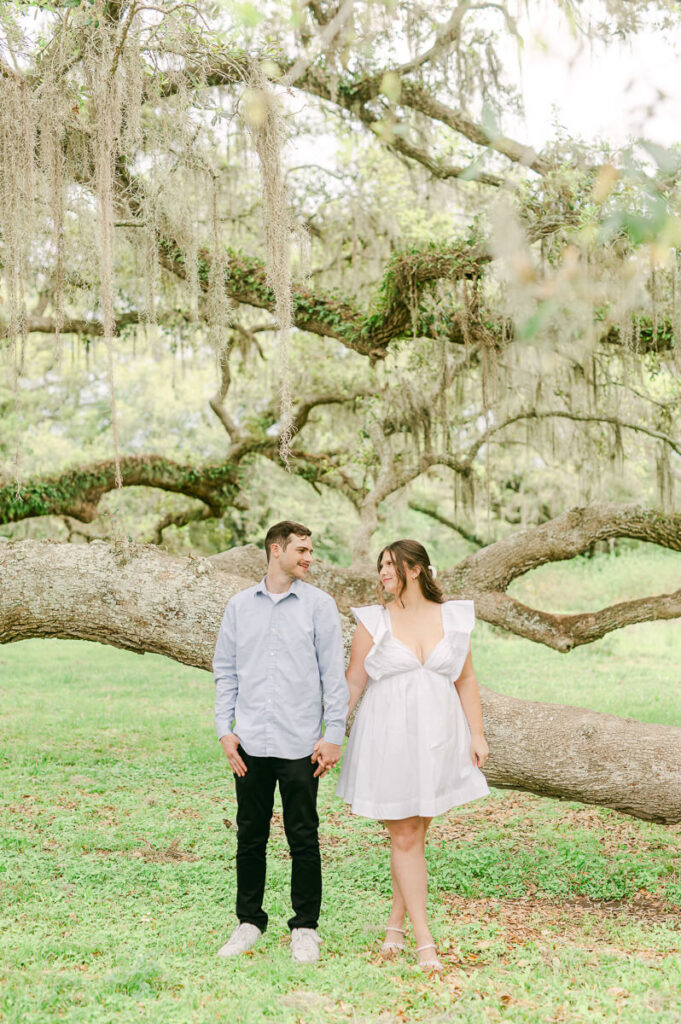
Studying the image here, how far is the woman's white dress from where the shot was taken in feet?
10.4

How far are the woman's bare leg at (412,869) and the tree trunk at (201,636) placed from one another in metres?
1.13

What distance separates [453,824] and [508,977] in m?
2.54

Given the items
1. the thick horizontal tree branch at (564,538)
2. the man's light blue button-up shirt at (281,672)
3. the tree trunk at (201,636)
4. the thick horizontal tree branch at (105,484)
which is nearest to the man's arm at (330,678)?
the man's light blue button-up shirt at (281,672)

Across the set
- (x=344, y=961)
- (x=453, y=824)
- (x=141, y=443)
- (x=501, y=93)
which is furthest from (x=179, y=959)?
(x=141, y=443)

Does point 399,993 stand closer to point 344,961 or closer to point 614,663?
point 344,961

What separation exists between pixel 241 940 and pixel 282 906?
0.61 meters

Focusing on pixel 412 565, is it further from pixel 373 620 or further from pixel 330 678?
pixel 330 678

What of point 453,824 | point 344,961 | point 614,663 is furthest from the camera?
point 614,663

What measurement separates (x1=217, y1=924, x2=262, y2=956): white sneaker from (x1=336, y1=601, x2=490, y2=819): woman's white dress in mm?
624

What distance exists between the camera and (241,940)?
132 inches

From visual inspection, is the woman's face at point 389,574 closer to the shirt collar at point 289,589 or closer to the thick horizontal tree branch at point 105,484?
the shirt collar at point 289,589

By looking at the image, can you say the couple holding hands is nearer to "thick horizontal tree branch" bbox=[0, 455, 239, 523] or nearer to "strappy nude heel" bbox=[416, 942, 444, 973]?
"strappy nude heel" bbox=[416, 942, 444, 973]

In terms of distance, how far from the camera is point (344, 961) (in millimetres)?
3281

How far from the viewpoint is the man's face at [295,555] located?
132 inches
